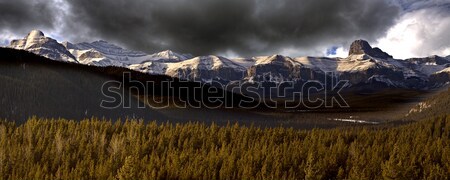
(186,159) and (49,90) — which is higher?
(49,90)

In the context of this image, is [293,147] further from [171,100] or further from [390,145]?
[171,100]

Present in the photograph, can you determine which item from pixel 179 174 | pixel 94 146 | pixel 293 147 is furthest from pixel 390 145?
pixel 94 146

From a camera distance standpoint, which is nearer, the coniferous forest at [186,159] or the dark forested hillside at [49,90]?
the coniferous forest at [186,159]

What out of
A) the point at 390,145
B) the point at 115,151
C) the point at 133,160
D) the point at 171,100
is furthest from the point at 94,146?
the point at 171,100

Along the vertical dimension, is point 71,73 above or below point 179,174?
above

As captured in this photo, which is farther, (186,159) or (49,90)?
(49,90)

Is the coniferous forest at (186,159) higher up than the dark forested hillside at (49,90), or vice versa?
the dark forested hillside at (49,90)

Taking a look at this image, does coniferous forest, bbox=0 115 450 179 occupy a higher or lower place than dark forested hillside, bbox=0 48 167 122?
lower

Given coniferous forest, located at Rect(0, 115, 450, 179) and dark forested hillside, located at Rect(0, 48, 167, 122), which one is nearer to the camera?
coniferous forest, located at Rect(0, 115, 450, 179)

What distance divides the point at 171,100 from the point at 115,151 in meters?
46.3

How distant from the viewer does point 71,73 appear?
42.9 meters

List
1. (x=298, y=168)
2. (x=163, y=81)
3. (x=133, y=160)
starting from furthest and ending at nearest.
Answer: (x=163, y=81) < (x=298, y=168) < (x=133, y=160)

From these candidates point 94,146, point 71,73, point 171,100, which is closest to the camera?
point 94,146

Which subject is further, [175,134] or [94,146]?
[175,134]
